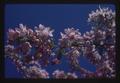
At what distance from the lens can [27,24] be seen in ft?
14.0

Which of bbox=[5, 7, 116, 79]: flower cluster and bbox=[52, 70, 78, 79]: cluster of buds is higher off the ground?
bbox=[5, 7, 116, 79]: flower cluster

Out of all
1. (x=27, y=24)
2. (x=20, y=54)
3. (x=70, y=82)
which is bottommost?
(x=70, y=82)

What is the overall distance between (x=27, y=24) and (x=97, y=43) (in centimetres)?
82

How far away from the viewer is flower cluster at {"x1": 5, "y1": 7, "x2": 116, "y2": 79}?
429 centimetres

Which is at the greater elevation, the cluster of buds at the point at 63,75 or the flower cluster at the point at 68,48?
the flower cluster at the point at 68,48

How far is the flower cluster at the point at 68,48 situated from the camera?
4285 mm

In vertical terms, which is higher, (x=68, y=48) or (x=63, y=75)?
(x=68, y=48)

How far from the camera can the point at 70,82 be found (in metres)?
4.30

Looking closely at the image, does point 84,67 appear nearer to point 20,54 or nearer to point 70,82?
point 70,82

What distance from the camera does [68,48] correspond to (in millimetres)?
4309
